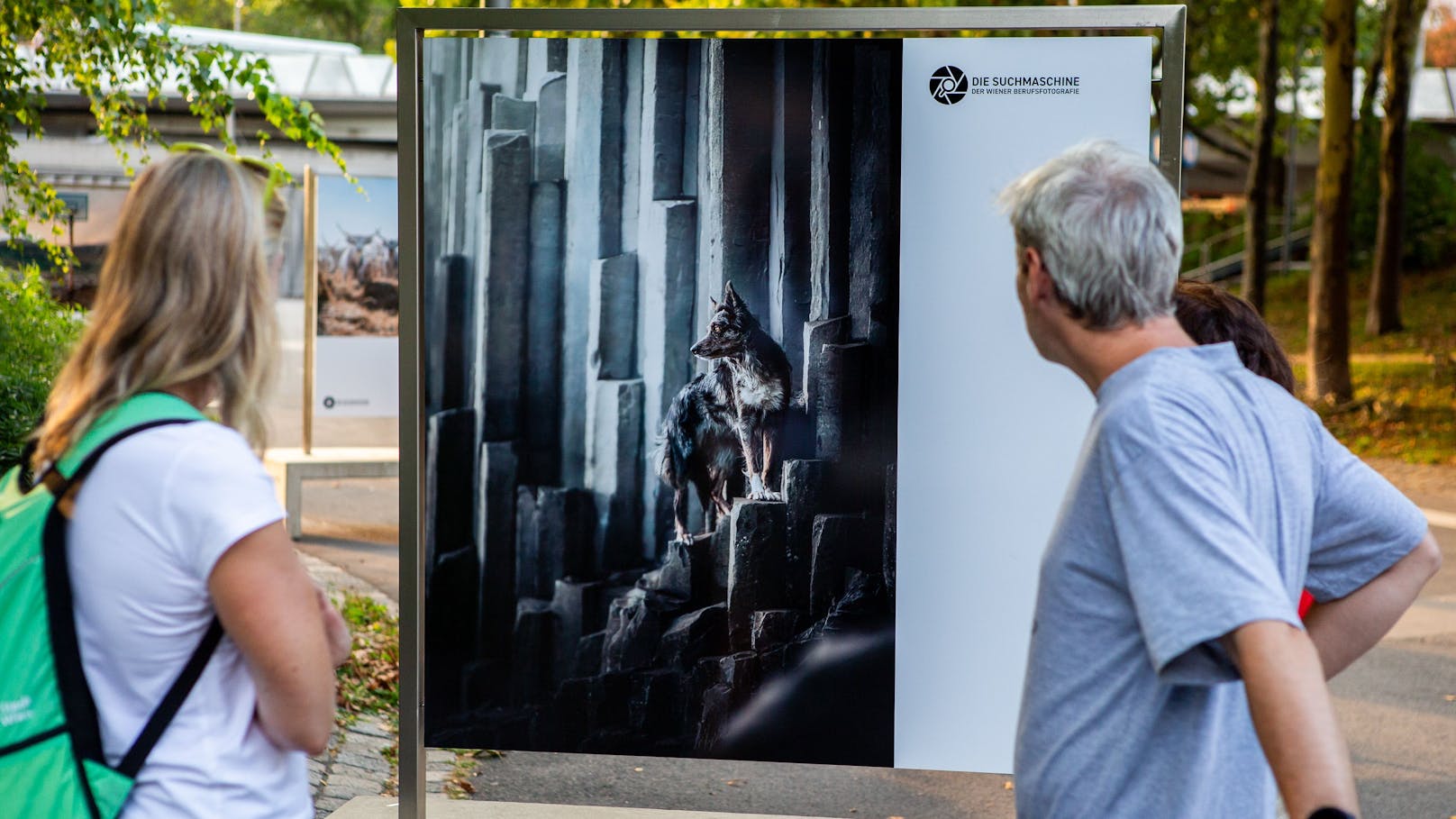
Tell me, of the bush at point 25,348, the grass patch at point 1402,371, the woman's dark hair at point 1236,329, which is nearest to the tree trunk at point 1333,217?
the grass patch at point 1402,371

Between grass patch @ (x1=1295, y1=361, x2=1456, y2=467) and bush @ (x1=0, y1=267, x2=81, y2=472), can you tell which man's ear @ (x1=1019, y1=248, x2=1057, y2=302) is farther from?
grass patch @ (x1=1295, y1=361, x2=1456, y2=467)

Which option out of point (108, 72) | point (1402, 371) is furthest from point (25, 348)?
point (1402, 371)

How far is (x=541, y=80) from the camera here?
3.52m

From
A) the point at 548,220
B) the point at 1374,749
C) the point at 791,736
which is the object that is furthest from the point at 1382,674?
the point at 548,220

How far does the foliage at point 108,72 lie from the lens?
221 inches

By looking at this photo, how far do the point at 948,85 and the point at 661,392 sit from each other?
1.04 m

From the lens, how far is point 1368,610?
2016 millimetres

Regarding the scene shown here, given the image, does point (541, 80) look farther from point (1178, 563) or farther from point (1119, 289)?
point (1178, 563)

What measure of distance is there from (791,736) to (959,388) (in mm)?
991

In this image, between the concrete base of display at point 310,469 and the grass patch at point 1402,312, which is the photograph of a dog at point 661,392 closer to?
the concrete base of display at point 310,469

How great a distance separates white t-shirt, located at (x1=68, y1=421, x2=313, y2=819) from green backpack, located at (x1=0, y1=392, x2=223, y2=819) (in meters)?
0.02

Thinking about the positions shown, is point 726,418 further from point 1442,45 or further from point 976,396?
point 1442,45

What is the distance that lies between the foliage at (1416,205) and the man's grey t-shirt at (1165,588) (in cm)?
2916

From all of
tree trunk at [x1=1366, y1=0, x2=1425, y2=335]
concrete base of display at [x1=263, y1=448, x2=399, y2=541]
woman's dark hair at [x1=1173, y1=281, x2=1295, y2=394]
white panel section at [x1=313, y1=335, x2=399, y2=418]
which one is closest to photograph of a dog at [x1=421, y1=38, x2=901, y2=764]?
woman's dark hair at [x1=1173, y1=281, x2=1295, y2=394]
